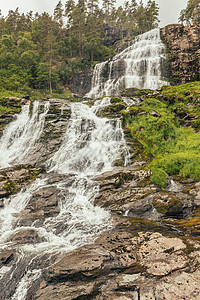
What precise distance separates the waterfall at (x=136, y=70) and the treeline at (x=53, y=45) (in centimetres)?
822

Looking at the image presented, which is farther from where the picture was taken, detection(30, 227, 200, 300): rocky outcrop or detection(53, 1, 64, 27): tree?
detection(53, 1, 64, 27): tree

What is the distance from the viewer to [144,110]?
Result: 16.0 metres

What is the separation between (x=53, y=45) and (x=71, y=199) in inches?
1472

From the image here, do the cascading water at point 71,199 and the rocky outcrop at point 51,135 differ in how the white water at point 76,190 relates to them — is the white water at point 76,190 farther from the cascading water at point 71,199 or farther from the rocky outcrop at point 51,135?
the rocky outcrop at point 51,135

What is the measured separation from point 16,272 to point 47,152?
10.6 meters

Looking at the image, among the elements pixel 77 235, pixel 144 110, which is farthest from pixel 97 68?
pixel 77 235

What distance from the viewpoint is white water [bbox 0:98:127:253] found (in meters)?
6.71

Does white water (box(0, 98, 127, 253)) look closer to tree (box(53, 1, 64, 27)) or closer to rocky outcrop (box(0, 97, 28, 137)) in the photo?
rocky outcrop (box(0, 97, 28, 137))

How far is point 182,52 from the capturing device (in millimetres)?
32719

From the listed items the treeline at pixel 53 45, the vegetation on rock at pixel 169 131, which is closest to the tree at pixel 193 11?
the treeline at pixel 53 45

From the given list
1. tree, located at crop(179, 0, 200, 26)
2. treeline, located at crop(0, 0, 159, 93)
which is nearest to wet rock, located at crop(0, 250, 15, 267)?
treeline, located at crop(0, 0, 159, 93)

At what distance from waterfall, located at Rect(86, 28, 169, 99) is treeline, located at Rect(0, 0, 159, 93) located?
8224 mm

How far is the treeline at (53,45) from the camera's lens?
33.0 m

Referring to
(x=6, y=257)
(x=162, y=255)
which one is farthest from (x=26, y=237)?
(x=162, y=255)
